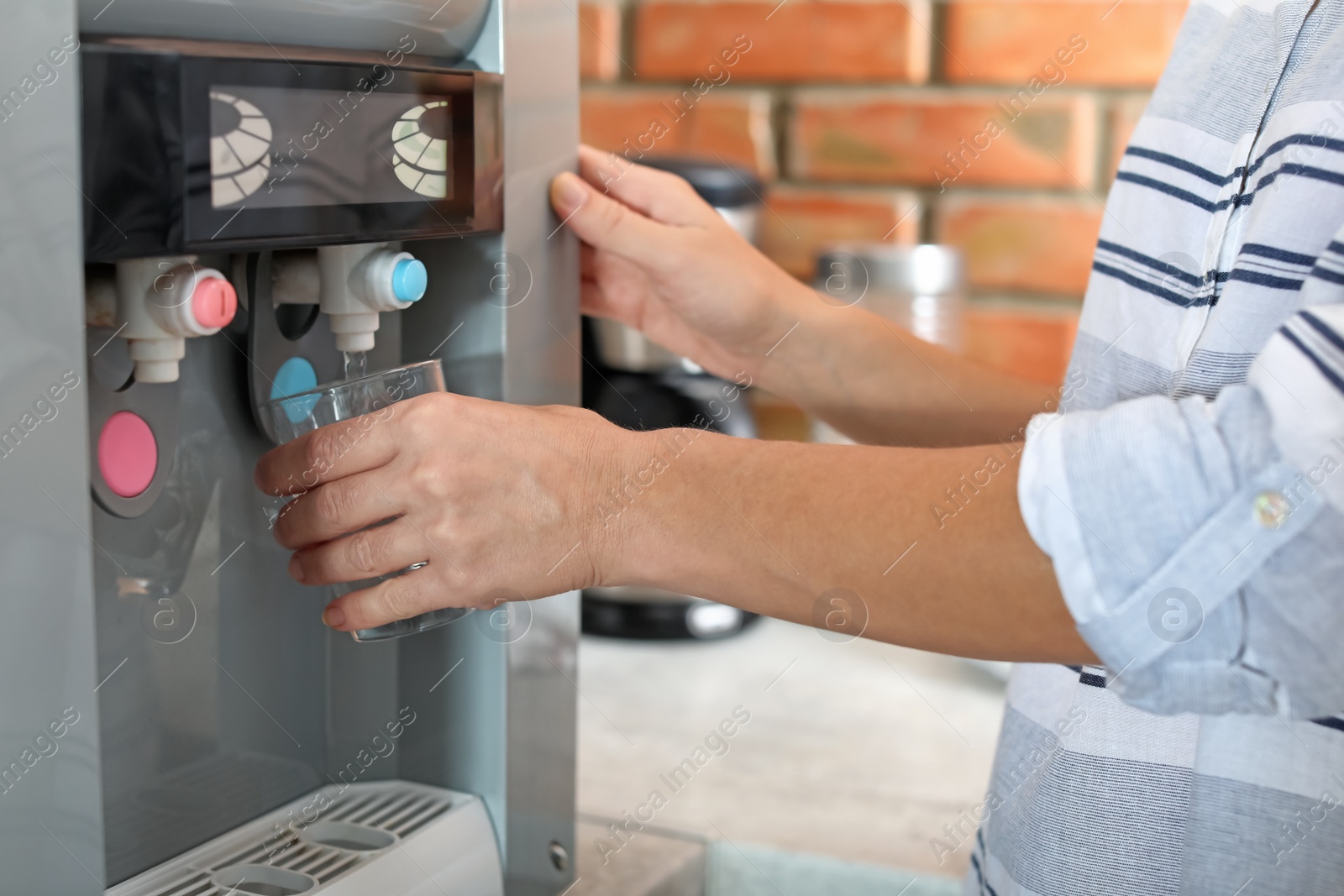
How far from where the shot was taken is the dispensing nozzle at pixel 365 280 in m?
0.53

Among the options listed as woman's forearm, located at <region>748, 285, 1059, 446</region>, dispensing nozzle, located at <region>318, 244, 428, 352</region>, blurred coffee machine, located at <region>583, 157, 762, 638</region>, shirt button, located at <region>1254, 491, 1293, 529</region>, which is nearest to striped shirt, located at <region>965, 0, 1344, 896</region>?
shirt button, located at <region>1254, 491, 1293, 529</region>

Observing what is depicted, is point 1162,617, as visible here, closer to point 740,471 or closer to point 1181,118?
point 740,471

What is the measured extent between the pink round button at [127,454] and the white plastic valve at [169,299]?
0.04 meters

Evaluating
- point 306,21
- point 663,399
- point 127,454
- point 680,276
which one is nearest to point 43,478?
point 127,454

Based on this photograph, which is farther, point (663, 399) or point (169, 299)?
point (663, 399)

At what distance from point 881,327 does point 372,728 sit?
1.36ft

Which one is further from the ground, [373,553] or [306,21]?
[306,21]

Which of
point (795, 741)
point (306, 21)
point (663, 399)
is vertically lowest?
point (795, 741)

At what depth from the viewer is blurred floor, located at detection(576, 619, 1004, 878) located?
814 mm

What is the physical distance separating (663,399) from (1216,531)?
2.46 ft

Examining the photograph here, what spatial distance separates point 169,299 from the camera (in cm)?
46

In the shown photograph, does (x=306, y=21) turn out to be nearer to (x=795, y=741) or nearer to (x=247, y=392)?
(x=247, y=392)

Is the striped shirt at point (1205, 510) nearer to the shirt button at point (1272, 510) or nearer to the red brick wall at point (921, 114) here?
the shirt button at point (1272, 510)

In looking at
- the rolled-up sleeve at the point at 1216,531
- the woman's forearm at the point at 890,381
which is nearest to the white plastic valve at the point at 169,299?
the rolled-up sleeve at the point at 1216,531
